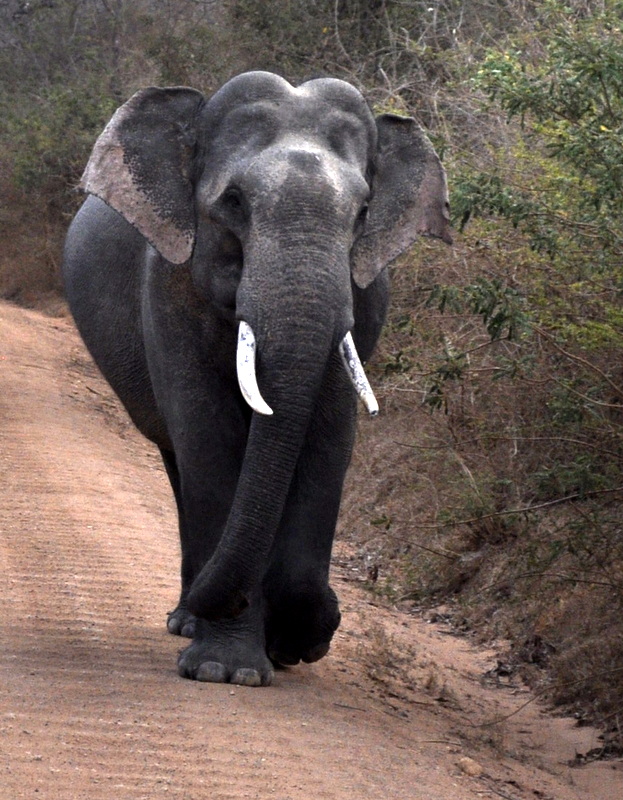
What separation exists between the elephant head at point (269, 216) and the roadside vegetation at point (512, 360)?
94 centimetres

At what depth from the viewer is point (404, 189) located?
6.91 m

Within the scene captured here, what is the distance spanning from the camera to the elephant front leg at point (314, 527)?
662cm

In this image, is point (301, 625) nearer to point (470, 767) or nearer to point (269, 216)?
point (470, 767)

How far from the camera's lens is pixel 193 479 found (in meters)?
6.68

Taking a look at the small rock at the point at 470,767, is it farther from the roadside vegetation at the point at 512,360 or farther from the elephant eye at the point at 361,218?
the elephant eye at the point at 361,218

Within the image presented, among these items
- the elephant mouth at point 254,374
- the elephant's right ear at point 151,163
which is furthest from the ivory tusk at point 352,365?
the elephant's right ear at point 151,163

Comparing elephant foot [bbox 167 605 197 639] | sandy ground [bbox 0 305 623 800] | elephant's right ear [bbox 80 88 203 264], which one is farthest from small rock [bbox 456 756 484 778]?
elephant's right ear [bbox 80 88 203 264]

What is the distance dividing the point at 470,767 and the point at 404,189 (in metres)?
2.54

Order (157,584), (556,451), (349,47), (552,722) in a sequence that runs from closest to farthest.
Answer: (552,722) → (157,584) → (556,451) → (349,47)

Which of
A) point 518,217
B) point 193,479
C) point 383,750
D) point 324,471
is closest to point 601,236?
point 518,217

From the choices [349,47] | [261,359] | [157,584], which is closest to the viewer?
[261,359]

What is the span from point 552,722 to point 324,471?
2.33 metres

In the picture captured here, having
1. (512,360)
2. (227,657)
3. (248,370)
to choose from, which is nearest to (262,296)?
(248,370)

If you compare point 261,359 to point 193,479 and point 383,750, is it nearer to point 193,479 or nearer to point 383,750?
point 193,479
